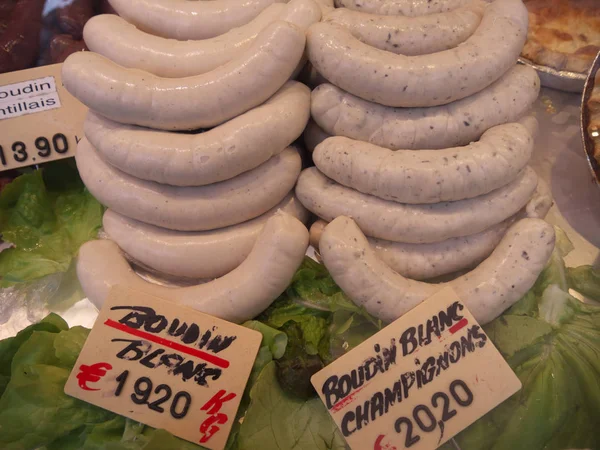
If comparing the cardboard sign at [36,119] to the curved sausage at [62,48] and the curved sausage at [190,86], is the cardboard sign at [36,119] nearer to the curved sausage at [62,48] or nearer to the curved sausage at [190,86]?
the curved sausage at [62,48]

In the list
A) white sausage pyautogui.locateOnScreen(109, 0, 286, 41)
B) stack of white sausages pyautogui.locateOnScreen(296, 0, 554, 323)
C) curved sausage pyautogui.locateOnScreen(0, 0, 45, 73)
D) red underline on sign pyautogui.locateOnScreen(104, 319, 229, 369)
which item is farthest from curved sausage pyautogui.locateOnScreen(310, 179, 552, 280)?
curved sausage pyautogui.locateOnScreen(0, 0, 45, 73)

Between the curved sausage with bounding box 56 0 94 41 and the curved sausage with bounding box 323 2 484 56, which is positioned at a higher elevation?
the curved sausage with bounding box 323 2 484 56

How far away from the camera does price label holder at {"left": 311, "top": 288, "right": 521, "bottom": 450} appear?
1.50 m

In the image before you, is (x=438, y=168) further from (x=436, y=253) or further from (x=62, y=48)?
(x=62, y=48)

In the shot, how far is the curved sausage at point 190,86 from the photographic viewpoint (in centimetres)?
165

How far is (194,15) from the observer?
6.27 feet

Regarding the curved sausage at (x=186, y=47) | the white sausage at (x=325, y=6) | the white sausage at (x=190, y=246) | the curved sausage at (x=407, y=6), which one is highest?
the curved sausage at (x=407, y=6)

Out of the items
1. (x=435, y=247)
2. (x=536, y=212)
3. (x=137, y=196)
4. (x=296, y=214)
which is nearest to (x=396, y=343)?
(x=435, y=247)

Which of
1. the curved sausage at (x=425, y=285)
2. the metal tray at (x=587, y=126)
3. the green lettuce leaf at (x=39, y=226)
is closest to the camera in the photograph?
the curved sausage at (x=425, y=285)

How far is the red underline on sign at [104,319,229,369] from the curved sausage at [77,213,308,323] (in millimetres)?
140

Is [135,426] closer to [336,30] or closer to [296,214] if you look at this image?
[296,214]

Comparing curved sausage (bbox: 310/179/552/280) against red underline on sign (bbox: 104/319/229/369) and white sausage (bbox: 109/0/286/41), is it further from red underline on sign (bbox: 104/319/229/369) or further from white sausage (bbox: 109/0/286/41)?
white sausage (bbox: 109/0/286/41)

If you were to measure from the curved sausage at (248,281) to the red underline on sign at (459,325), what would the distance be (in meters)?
0.56

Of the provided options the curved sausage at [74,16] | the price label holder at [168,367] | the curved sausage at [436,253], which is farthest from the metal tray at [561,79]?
the curved sausage at [74,16]
